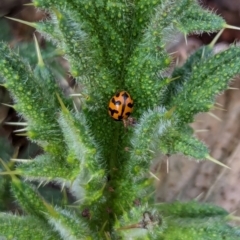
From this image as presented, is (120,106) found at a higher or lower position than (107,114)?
higher

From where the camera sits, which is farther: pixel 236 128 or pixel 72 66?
pixel 236 128

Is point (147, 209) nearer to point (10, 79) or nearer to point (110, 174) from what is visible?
point (110, 174)

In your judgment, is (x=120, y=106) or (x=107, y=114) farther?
(x=107, y=114)

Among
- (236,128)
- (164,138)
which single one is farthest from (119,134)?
(236,128)
